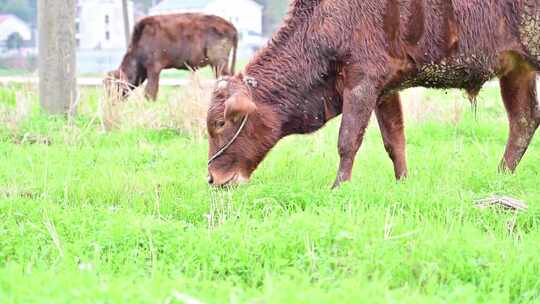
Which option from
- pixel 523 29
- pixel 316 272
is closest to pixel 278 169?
pixel 523 29

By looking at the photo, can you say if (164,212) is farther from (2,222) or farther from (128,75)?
(128,75)

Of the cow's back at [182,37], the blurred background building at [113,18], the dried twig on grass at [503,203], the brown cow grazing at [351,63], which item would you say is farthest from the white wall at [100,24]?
the dried twig on grass at [503,203]

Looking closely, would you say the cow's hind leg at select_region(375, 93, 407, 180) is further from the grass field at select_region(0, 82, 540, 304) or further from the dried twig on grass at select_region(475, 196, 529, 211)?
the dried twig on grass at select_region(475, 196, 529, 211)

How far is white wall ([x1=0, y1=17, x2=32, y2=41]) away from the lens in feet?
208

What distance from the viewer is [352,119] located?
6875 millimetres

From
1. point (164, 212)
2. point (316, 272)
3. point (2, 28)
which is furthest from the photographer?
point (2, 28)

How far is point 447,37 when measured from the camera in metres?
7.13

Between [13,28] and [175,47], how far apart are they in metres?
49.9

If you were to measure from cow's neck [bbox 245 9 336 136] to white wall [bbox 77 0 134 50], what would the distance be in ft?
205

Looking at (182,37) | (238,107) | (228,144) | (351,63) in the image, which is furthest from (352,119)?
(182,37)

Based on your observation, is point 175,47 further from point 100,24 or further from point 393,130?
point 100,24

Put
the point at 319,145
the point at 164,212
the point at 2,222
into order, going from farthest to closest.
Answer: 1. the point at 319,145
2. the point at 164,212
3. the point at 2,222

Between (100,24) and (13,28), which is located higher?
(100,24)

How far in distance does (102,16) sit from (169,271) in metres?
67.8
